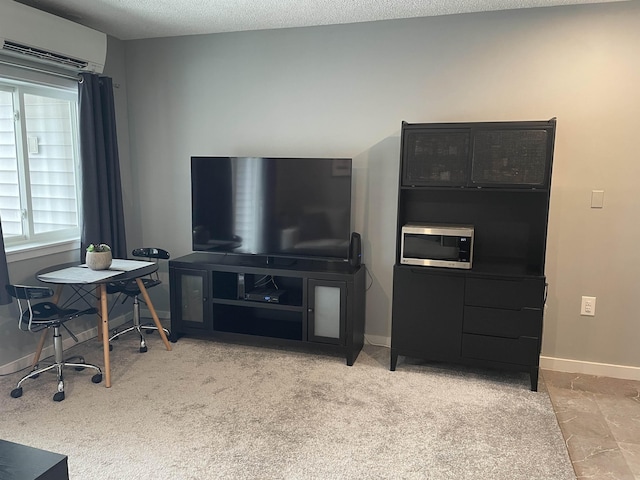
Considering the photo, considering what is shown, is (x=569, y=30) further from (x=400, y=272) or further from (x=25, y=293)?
(x=25, y=293)

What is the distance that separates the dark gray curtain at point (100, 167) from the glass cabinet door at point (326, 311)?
170cm

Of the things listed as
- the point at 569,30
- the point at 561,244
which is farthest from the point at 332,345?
the point at 569,30

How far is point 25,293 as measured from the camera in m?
2.83

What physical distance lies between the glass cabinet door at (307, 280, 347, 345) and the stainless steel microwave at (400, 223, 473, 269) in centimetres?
54

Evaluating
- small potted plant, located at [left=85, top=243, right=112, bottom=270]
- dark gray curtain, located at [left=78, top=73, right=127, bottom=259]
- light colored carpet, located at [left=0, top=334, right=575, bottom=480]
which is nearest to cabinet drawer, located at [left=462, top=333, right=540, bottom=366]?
light colored carpet, located at [left=0, top=334, right=575, bottom=480]

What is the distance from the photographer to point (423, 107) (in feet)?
11.7

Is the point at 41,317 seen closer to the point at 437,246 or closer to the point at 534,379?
the point at 437,246

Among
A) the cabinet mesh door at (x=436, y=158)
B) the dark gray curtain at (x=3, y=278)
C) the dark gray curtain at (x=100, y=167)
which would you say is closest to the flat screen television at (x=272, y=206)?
the cabinet mesh door at (x=436, y=158)

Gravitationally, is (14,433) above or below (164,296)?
below

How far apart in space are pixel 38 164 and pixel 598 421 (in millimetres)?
4128

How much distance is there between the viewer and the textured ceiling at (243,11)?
3.18 meters

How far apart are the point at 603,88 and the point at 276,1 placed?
87.9 inches

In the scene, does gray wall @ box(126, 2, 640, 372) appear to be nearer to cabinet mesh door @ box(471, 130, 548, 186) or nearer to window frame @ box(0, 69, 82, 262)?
cabinet mesh door @ box(471, 130, 548, 186)

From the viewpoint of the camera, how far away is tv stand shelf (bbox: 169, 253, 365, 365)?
11.5 feet
